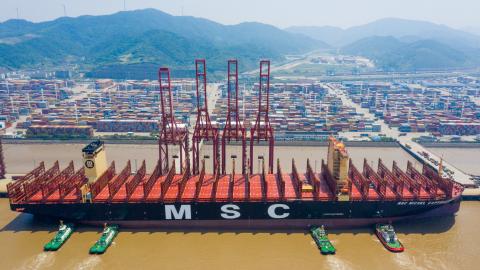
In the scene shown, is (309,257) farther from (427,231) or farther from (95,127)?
(95,127)

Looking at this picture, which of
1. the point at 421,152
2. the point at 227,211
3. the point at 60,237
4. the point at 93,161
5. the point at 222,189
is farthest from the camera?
the point at 421,152

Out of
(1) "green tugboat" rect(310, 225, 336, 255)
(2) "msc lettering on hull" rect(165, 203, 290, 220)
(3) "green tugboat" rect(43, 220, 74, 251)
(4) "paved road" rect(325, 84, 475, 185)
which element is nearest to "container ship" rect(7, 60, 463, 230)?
(2) "msc lettering on hull" rect(165, 203, 290, 220)

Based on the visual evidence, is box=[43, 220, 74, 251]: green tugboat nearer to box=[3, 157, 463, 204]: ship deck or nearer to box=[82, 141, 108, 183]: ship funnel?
box=[3, 157, 463, 204]: ship deck

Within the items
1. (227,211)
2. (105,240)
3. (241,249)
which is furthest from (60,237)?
(241,249)

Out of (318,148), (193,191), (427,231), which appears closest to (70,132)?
(193,191)

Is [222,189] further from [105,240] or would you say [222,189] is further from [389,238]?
[389,238]

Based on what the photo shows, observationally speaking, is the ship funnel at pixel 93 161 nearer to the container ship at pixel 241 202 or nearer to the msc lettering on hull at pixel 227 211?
the container ship at pixel 241 202
